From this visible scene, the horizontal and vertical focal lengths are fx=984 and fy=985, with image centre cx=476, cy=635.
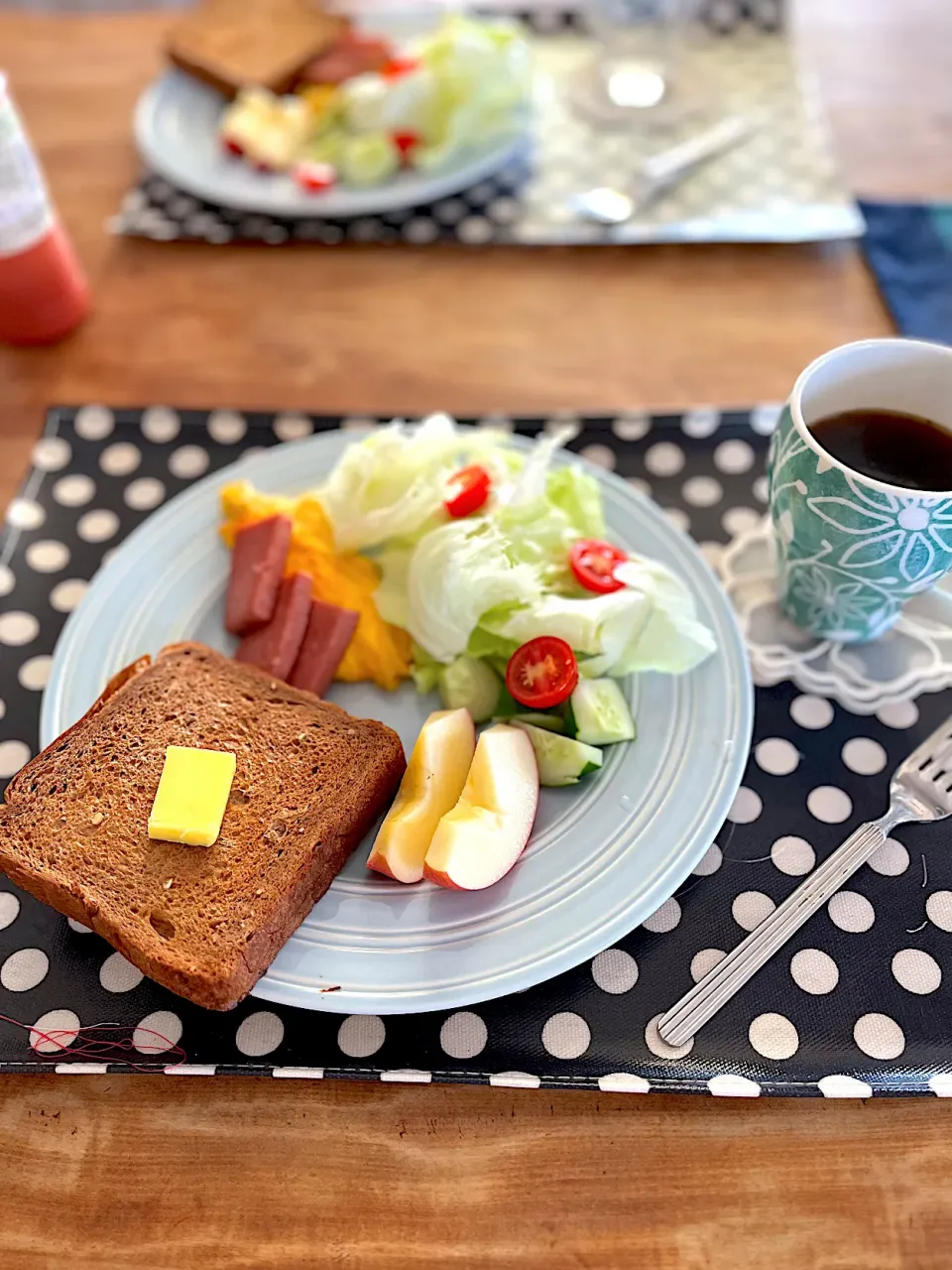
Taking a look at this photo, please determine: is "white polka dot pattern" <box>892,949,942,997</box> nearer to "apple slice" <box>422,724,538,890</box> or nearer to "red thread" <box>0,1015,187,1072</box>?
"apple slice" <box>422,724,538,890</box>

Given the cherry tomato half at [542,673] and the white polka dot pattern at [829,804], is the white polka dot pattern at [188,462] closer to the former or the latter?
the cherry tomato half at [542,673]

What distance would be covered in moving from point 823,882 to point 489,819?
0.43 meters

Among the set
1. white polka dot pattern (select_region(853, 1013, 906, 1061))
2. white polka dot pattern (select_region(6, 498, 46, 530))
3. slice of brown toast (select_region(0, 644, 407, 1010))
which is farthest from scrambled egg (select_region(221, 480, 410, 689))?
white polka dot pattern (select_region(853, 1013, 906, 1061))

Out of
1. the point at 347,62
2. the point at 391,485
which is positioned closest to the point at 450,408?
the point at 391,485

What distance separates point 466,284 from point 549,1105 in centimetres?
151

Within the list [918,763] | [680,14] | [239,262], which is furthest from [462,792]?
[680,14]

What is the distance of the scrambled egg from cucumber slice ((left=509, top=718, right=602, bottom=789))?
0.25m

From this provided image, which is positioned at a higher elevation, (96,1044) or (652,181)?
(652,181)

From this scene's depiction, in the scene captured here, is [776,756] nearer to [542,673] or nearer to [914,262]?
[542,673]

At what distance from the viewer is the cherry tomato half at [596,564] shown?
53.0 inches

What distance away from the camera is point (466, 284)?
1.97m

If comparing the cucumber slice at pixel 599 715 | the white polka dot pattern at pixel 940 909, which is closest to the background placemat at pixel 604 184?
the cucumber slice at pixel 599 715

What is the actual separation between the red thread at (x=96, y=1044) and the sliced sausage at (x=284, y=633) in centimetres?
48

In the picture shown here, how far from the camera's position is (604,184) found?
82.1 inches
